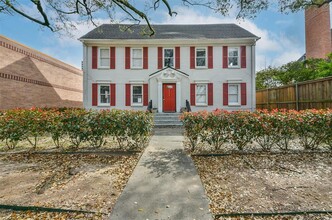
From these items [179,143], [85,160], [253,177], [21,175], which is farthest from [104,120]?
[253,177]

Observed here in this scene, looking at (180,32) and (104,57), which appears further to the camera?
(180,32)

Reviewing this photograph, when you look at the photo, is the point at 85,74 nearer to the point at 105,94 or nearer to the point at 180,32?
the point at 105,94

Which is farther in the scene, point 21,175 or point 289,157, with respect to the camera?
point 289,157

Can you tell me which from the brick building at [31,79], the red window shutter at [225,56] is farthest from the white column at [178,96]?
the brick building at [31,79]

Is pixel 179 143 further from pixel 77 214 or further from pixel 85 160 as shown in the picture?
pixel 77 214

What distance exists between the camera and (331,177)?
3652 mm

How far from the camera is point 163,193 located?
9.94 feet

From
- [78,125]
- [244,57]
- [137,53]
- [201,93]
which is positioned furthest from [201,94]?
[78,125]

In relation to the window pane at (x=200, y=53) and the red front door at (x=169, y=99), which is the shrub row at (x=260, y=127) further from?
the window pane at (x=200, y=53)

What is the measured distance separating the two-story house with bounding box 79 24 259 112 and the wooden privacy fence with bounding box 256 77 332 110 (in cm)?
138

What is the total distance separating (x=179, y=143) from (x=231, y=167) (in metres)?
2.50

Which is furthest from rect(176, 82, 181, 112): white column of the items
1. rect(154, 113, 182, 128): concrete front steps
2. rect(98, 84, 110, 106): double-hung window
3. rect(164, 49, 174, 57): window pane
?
rect(98, 84, 110, 106): double-hung window

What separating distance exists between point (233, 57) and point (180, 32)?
4.67 m

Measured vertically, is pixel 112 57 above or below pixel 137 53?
below
